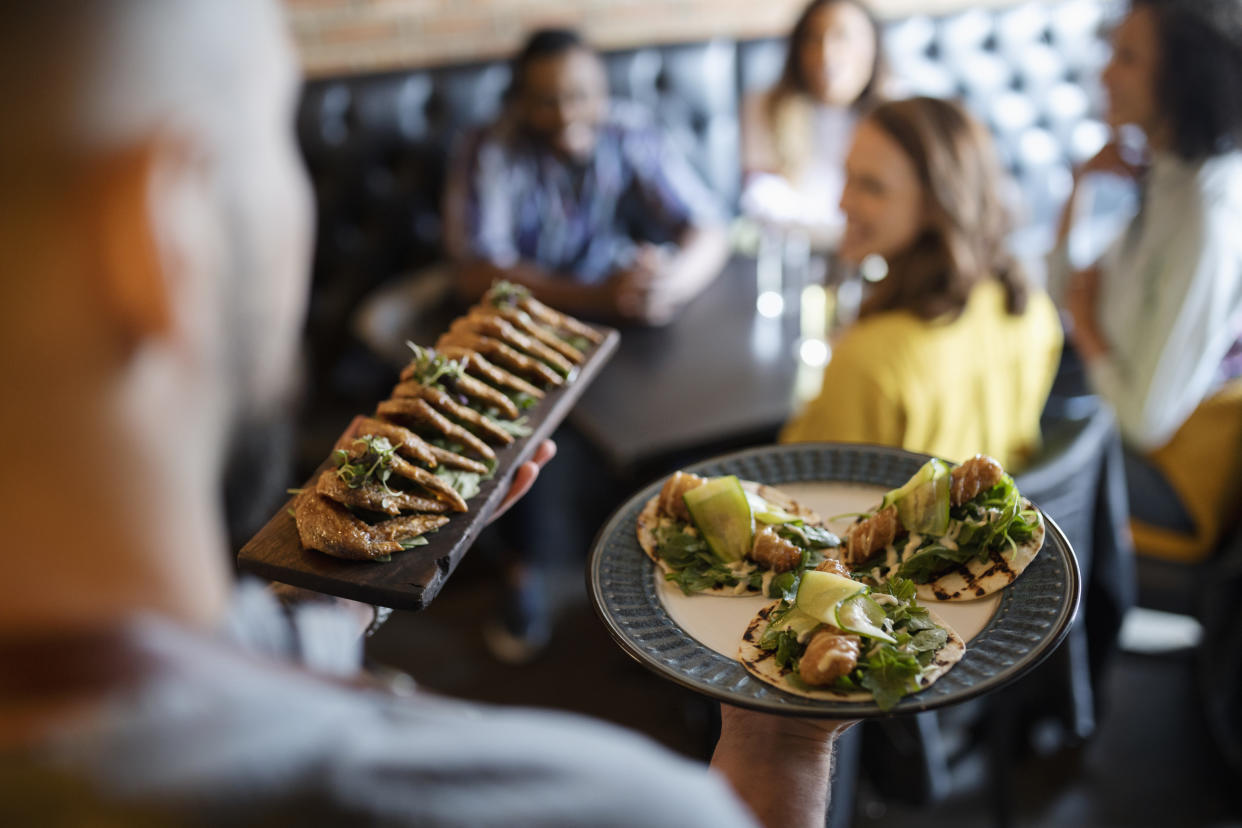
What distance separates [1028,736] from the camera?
8.94 feet

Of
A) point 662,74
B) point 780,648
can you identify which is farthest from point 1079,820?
point 662,74

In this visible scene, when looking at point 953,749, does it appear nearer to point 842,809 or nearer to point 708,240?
point 842,809

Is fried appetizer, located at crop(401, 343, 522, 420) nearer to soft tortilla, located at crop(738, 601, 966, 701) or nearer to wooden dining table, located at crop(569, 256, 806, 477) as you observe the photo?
soft tortilla, located at crop(738, 601, 966, 701)

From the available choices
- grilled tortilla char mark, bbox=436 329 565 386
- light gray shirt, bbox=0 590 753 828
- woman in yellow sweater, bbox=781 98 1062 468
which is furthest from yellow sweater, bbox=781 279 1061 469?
light gray shirt, bbox=0 590 753 828

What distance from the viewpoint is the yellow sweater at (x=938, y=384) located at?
6.67 ft

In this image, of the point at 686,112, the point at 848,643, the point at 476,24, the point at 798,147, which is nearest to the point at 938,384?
the point at 848,643

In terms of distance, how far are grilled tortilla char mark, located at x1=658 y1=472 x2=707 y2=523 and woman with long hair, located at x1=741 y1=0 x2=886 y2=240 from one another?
228 centimetres

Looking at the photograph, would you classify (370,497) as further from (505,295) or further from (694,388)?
(694,388)

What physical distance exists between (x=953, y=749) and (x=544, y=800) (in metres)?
2.36

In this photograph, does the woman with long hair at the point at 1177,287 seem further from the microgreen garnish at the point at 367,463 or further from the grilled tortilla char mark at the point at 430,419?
the microgreen garnish at the point at 367,463

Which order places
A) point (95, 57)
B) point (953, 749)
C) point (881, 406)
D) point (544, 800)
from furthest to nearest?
point (953, 749), point (881, 406), point (544, 800), point (95, 57)

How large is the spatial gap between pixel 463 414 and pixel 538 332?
25 cm

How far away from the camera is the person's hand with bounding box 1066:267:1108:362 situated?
2.53 meters

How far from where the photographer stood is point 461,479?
129 centimetres
